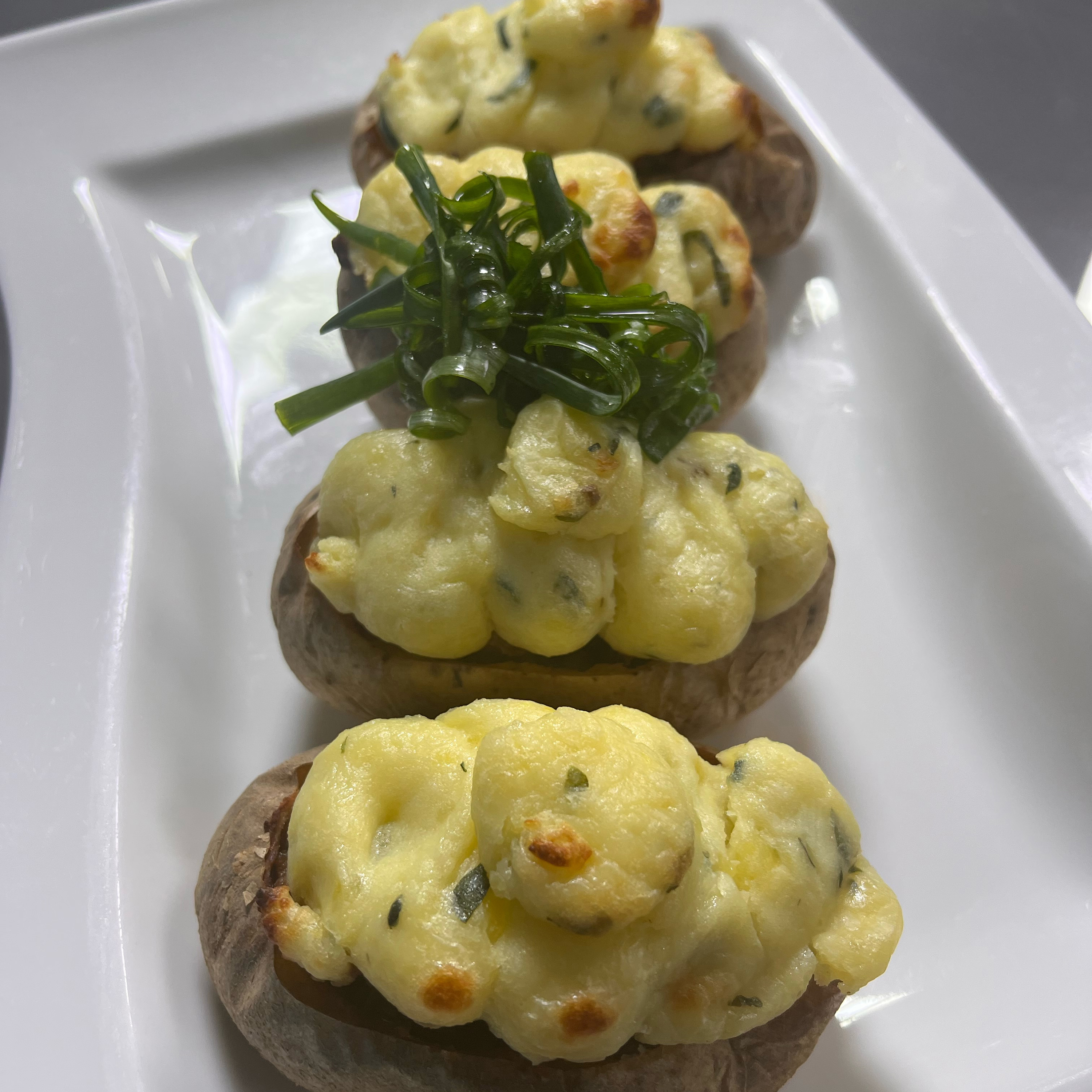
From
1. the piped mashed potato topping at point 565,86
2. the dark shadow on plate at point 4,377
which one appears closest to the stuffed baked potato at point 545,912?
the piped mashed potato topping at point 565,86

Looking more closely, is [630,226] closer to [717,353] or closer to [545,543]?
[717,353]

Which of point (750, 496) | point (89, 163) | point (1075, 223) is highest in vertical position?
point (89, 163)

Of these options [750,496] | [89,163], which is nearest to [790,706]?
[750,496]

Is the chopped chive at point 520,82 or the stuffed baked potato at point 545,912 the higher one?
the chopped chive at point 520,82

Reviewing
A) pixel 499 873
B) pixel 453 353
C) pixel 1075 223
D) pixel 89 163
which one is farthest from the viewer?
pixel 1075 223

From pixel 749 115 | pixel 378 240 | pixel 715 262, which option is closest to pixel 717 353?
pixel 715 262

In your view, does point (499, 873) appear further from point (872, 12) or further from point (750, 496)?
point (872, 12)

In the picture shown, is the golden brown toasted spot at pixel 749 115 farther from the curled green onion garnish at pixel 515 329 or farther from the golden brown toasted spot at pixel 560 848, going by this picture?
the golden brown toasted spot at pixel 560 848
